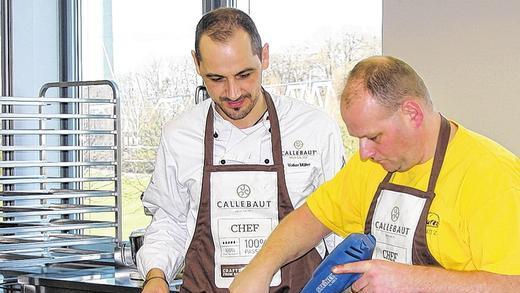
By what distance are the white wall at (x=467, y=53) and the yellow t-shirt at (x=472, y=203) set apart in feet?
3.72

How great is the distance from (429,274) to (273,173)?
72 centimetres

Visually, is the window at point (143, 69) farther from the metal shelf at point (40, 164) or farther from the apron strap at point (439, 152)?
the apron strap at point (439, 152)

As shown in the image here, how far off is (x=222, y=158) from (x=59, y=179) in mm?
1724

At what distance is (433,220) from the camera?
6.29 ft

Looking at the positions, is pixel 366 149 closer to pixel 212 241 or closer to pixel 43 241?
pixel 212 241

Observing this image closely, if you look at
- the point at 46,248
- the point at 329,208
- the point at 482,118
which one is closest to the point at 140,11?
the point at 46,248

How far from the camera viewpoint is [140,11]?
436 centimetres

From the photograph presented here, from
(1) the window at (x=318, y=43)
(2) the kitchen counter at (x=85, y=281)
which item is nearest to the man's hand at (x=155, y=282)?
(2) the kitchen counter at (x=85, y=281)

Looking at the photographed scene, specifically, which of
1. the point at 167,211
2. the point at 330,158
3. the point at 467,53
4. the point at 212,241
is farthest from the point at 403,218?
the point at 467,53

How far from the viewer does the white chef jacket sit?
241 cm

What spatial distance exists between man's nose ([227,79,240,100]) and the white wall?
4.04 feet

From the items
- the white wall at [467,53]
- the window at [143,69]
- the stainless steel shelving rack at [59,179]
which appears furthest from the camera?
the window at [143,69]

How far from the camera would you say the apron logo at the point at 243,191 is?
2.40 m

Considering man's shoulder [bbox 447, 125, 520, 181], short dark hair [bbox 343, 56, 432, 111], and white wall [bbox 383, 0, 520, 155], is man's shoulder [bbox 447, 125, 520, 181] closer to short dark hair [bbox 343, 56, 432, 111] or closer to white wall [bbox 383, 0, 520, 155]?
short dark hair [bbox 343, 56, 432, 111]
